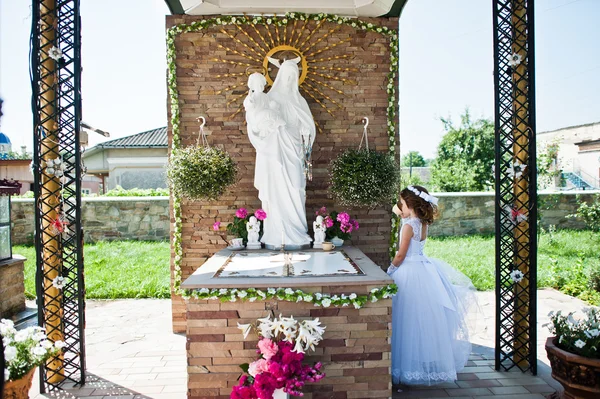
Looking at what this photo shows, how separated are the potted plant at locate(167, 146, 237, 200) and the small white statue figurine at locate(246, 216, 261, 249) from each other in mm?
569

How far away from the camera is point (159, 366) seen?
16.9ft

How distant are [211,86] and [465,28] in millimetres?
13836

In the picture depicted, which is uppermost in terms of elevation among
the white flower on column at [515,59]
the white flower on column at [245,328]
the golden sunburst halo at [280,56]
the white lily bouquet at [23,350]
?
the golden sunburst halo at [280,56]

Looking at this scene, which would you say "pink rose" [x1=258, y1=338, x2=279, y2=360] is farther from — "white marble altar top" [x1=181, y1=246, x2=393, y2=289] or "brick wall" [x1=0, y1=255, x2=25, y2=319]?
"brick wall" [x1=0, y1=255, x2=25, y2=319]

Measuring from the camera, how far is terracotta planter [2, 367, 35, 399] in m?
3.45

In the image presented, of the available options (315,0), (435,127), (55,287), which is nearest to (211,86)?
(315,0)

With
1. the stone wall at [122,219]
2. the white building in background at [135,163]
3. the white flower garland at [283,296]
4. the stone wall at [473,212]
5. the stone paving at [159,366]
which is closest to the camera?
the white flower garland at [283,296]

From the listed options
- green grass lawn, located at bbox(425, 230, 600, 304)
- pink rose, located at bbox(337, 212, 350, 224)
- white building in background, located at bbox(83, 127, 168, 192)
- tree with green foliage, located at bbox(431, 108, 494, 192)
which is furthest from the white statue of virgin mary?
tree with green foliage, located at bbox(431, 108, 494, 192)

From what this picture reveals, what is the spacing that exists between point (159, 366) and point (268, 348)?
228 cm

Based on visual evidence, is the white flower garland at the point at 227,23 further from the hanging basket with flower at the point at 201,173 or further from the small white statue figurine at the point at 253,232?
the small white statue figurine at the point at 253,232

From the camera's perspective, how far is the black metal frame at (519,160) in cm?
486

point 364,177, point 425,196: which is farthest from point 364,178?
point 425,196

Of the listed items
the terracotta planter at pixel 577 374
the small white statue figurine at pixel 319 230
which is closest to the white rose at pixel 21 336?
the small white statue figurine at pixel 319 230

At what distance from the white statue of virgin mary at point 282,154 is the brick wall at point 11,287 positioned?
3.90 m
